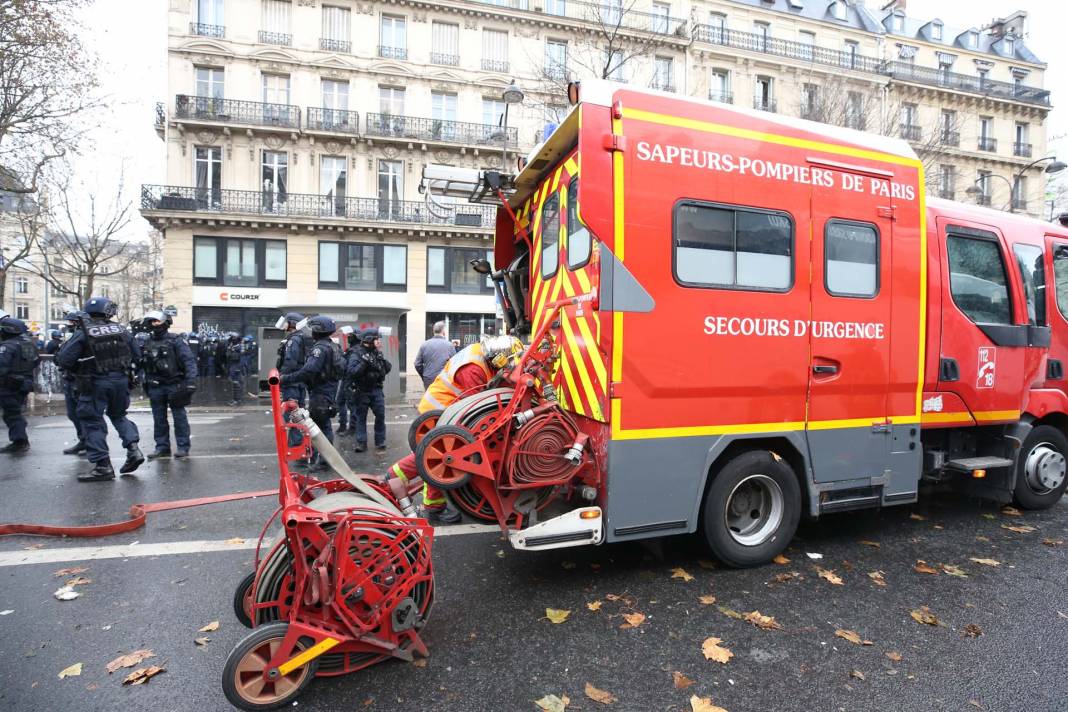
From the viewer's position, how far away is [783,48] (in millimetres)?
30422

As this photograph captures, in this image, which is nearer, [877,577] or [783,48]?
[877,577]

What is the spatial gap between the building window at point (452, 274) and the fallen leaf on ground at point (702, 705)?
25.1 meters

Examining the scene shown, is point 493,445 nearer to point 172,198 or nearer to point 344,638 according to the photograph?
point 344,638

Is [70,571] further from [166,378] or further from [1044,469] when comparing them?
[1044,469]

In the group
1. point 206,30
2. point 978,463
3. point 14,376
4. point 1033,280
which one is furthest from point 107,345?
point 206,30

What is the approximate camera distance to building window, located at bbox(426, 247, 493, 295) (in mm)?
27328

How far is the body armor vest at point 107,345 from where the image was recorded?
680 cm

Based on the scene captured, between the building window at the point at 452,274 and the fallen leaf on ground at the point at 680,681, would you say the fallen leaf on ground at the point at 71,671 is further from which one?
the building window at the point at 452,274

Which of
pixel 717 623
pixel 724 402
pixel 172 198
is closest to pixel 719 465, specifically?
pixel 724 402

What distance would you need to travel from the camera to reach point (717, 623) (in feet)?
11.1

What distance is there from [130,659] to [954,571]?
5499 mm

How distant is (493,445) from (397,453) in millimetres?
5199

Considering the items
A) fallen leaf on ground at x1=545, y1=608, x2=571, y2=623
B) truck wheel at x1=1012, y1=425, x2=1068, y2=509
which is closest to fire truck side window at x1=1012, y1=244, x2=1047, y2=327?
truck wheel at x1=1012, y1=425, x2=1068, y2=509

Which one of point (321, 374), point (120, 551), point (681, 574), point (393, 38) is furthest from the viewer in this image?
Result: point (393, 38)
